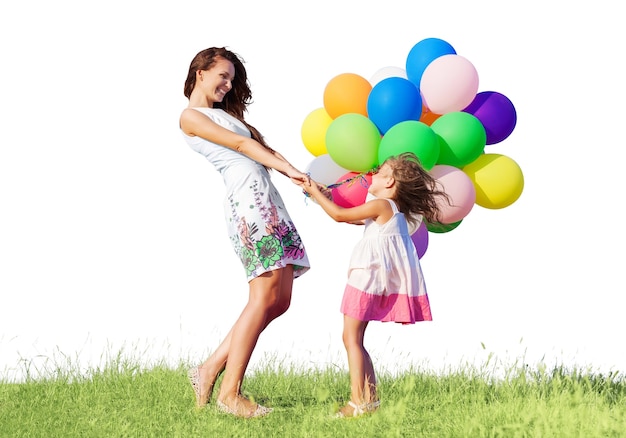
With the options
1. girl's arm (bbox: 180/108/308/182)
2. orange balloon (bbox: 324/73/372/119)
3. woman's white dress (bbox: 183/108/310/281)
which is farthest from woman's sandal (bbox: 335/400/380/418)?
orange balloon (bbox: 324/73/372/119)

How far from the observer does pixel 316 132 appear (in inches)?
248

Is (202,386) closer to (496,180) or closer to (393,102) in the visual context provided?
Result: (393,102)

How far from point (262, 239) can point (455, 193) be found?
120 centimetres

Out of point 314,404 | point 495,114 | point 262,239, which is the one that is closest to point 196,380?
point 314,404

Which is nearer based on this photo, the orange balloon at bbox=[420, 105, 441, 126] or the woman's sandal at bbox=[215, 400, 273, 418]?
the woman's sandal at bbox=[215, 400, 273, 418]

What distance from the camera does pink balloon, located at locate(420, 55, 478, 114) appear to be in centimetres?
580

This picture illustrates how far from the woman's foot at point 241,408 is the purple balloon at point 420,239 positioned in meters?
1.38

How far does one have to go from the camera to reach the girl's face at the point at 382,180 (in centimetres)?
551

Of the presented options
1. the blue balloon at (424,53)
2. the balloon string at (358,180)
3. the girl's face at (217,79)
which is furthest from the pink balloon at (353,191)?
the girl's face at (217,79)

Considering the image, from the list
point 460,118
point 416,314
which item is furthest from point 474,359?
point 460,118

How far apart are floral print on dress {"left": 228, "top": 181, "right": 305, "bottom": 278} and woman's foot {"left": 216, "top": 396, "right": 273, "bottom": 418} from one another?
0.75m

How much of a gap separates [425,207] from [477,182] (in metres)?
0.55

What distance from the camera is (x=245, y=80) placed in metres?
6.04

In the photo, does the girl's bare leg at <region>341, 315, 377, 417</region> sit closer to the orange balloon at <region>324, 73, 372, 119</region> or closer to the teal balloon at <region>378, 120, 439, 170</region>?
the teal balloon at <region>378, 120, 439, 170</region>
